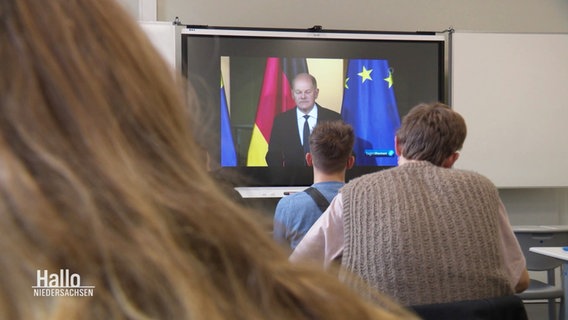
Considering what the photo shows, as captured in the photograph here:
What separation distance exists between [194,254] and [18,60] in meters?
0.19

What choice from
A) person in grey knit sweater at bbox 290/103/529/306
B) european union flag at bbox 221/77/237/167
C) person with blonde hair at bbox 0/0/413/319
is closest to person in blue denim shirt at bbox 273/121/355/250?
person in grey knit sweater at bbox 290/103/529/306

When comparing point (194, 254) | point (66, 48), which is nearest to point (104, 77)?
point (66, 48)

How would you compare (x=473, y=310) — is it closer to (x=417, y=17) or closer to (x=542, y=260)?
(x=542, y=260)

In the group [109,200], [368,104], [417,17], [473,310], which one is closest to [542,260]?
[368,104]

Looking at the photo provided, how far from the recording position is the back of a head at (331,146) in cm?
213

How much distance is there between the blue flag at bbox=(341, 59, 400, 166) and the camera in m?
4.34

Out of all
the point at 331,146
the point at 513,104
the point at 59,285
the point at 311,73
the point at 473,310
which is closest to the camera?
the point at 59,285

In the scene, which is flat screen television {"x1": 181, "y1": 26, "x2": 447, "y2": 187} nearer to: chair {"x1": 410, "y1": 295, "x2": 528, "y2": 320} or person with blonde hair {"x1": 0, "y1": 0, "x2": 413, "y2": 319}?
chair {"x1": 410, "y1": 295, "x2": 528, "y2": 320}

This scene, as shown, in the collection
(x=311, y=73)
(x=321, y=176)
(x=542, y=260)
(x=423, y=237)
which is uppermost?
(x=311, y=73)

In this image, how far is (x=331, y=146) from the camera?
83.9 inches

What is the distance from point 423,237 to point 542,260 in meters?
2.48

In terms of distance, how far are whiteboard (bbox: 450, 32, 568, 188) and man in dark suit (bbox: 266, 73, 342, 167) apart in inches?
47.4

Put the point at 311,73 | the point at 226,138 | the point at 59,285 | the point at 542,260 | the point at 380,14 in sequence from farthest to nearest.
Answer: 1. the point at 380,14
2. the point at 311,73
3. the point at 226,138
4. the point at 542,260
5. the point at 59,285

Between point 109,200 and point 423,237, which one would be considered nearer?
point 109,200
